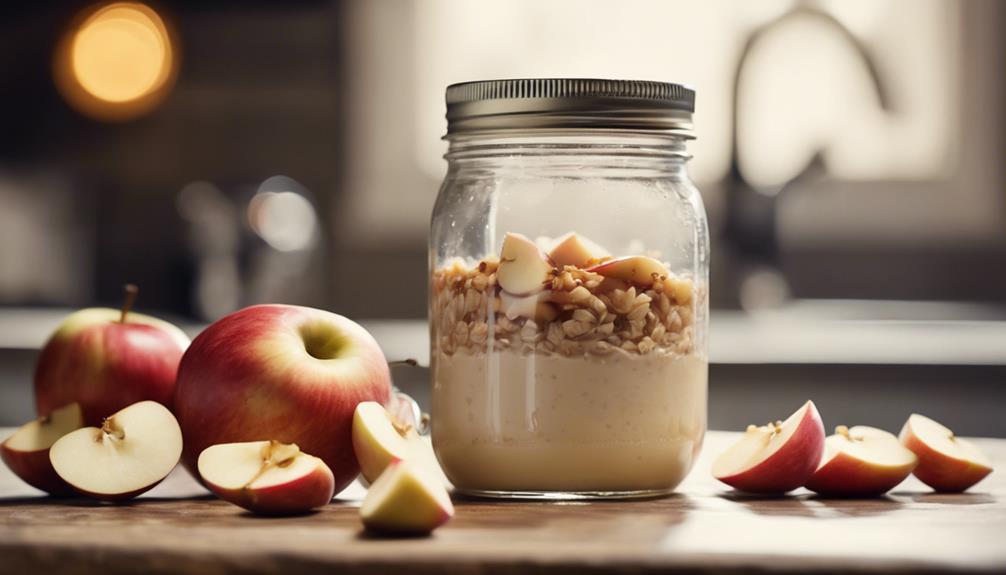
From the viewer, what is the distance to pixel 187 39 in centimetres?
359

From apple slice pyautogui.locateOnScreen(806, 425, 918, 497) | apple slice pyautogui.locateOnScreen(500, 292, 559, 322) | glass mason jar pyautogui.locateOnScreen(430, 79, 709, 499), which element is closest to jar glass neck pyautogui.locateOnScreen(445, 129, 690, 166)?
glass mason jar pyautogui.locateOnScreen(430, 79, 709, 499)

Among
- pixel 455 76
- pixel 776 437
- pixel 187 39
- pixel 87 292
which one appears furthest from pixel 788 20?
pixel 776 437

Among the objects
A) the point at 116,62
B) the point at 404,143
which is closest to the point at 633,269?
the point at 404,143

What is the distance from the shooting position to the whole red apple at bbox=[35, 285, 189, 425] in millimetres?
1054

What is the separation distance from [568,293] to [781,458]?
0.19 m

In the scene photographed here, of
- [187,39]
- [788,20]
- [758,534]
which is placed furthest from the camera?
[187,39]

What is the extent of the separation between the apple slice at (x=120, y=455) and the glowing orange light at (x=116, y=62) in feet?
9.07

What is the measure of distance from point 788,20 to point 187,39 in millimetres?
1532

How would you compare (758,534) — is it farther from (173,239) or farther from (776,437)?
(173,239)

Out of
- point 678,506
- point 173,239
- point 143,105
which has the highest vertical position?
point 143,105

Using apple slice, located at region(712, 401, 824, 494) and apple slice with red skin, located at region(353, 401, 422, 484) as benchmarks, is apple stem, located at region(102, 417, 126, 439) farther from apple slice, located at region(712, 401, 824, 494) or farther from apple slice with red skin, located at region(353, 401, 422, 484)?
apple slice, located at region(712, 401, 824, 494)

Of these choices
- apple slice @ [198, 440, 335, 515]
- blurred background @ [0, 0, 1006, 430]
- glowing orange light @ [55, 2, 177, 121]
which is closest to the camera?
apple slice @ [198, 440, 335, 515]

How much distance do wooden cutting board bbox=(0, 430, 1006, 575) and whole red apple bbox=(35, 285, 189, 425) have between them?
109 mm

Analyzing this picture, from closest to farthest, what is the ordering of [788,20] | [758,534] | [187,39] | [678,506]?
[758,534], [678,506], [788,20], [187,39]
